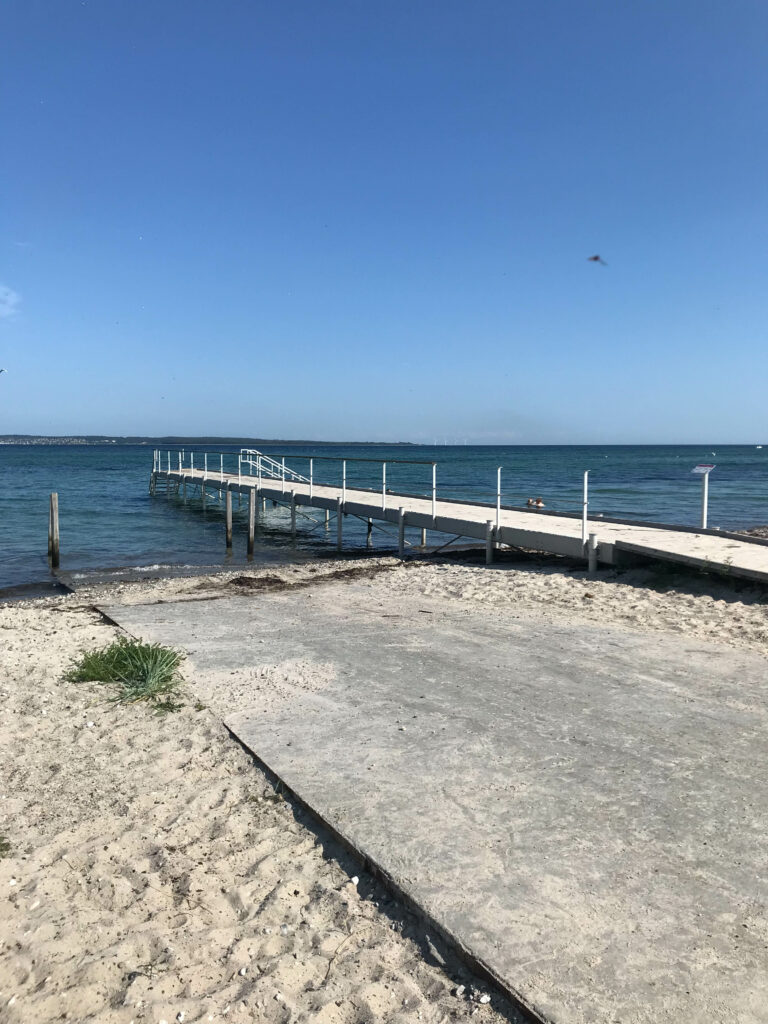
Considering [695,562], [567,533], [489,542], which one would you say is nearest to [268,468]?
[489,542]

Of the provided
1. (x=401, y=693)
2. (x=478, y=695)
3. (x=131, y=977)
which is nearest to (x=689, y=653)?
(x=478, y=695)

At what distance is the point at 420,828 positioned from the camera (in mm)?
3746

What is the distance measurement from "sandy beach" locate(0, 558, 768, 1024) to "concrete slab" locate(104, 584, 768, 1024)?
187 millimetres

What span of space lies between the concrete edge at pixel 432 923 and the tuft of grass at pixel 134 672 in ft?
6.29

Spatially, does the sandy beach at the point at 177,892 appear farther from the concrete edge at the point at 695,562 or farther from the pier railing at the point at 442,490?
the pier railing at the point at 442,490

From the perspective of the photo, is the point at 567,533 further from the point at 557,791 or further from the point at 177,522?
the point at 177,522

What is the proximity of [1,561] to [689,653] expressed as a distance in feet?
48.7

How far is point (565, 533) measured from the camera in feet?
41.3

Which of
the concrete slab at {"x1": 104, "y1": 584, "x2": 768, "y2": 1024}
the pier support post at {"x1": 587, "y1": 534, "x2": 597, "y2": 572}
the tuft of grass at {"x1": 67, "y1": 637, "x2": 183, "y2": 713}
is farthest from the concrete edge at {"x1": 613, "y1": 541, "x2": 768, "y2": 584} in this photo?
the tuft of grass at {"x1": 67, "y1": 637, "x2": 183, "y2": 713}

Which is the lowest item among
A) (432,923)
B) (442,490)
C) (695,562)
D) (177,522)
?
(177,522)

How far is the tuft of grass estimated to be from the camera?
5828 millimetres

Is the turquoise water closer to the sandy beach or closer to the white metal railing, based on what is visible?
the white metal railing

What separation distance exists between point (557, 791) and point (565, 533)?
8755 mm

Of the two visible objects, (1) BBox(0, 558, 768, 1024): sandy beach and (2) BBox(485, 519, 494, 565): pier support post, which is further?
(2) BBox(485, 519, 494, 565): pier support post
